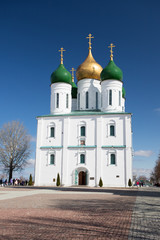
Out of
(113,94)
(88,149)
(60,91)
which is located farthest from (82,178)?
(60,91)

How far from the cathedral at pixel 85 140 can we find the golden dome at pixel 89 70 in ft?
7.95

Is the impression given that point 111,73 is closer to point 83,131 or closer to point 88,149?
point 83,131

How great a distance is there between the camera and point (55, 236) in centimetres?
582

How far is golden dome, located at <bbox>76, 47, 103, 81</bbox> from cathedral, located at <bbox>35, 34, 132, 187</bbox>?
2.42 m

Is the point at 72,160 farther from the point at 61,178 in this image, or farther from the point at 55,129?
the point at 55,129

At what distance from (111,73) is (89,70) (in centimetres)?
Result: 442

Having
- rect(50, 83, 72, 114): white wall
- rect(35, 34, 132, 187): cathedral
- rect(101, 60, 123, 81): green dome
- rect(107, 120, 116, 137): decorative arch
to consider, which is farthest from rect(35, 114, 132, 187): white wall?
rect(101, 60, 123, 81): green dome

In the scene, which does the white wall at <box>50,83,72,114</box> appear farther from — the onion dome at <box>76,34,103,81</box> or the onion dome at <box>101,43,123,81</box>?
the onion dome at <box>101,43,123,81</box>

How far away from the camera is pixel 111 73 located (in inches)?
1470

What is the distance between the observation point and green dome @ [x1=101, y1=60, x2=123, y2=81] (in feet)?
123

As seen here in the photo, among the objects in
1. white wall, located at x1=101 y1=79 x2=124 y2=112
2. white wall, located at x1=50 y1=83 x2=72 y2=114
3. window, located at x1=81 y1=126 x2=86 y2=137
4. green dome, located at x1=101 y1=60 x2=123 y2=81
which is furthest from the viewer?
white wall, located at x1=50 y1=83 x2=72 y2=114

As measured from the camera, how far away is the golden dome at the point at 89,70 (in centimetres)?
4038

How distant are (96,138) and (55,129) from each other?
6.02 metres

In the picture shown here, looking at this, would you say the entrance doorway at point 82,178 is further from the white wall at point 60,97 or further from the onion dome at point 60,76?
the onion dome at point 60,76
